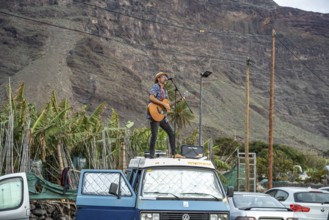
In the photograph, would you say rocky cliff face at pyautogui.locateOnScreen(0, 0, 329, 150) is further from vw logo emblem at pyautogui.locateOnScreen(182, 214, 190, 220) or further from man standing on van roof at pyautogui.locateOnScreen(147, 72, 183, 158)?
vw logo emblem at pyautogui.locateOnScreen(182, 214, 190, 220)

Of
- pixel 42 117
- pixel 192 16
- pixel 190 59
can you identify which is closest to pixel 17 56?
pixel 190 59

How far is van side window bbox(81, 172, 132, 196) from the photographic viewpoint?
1156 centimetres

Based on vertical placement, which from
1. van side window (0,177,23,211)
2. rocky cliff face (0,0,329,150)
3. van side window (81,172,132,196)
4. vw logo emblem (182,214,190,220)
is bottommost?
vw logo emblem (182,214,190,220)

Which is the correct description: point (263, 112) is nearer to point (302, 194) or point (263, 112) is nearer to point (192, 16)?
point (192, 16)

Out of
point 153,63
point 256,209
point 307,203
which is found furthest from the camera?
point 153,63

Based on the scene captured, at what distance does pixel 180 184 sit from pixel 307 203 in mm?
7159

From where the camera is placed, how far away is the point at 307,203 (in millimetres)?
17703

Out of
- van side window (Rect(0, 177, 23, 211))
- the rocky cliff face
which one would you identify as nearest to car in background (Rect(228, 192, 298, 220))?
van side window (Rect(0, 177, 23, 211))

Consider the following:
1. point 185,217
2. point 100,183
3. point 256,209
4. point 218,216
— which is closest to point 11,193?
point 100,183

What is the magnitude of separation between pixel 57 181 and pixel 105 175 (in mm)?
13460

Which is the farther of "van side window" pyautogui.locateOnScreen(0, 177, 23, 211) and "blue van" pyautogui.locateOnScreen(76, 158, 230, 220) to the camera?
"van side window" pyautogui.locateOnScreen(0, 177, 23, 211)

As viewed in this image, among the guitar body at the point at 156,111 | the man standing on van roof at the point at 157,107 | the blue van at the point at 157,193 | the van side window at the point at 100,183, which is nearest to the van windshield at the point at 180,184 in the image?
the blue van at the point at 157,193

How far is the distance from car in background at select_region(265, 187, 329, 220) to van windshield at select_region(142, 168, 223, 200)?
21.0ft

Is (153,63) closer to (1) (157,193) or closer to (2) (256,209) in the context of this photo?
(2) (256,209)
